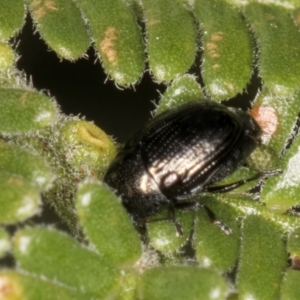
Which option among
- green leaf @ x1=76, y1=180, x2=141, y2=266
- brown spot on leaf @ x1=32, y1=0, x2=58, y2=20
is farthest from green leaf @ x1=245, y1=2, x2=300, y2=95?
green leaf @ x1=76, y1=180, x2=141, y2=266

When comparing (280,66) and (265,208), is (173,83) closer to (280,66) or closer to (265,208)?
(280,66)

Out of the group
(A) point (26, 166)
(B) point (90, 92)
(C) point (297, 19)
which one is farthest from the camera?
(B) point (90, 92)

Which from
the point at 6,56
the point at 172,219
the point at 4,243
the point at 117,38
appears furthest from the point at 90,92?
the point at 4,243

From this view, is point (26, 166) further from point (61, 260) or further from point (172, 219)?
point (172, 219)

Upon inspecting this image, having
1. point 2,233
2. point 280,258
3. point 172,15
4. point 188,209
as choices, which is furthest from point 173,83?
point 2,233

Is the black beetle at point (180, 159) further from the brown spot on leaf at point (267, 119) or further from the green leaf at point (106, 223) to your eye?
the green leaf at point (106, 223)
